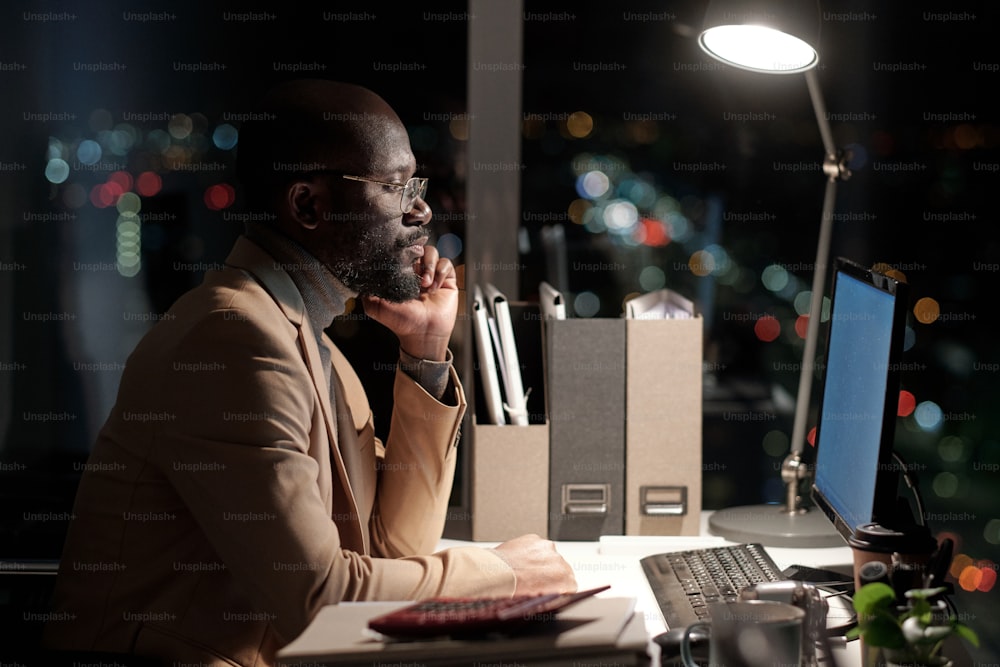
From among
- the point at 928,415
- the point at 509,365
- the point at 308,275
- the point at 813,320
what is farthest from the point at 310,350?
the point at 928,415

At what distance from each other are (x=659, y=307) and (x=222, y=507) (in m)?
1.05

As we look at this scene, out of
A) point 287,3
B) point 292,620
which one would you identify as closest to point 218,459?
point 292,620

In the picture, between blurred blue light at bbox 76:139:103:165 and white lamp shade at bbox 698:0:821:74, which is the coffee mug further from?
blurred blue light at bbox 76:139:103:165

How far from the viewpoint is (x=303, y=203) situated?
5.30 feet

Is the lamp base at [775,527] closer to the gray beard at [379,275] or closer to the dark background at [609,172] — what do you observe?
the dark background at [609,172]

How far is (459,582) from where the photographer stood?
1401 mm

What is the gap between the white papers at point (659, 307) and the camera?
2.04m

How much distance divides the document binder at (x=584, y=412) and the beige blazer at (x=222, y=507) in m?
0.57

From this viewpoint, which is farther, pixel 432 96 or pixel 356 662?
pixel 432 96

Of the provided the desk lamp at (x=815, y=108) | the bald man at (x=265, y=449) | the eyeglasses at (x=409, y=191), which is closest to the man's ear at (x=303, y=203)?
the bald man at (x=265, y=449)

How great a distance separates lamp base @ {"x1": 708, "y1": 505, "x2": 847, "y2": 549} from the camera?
1929mm

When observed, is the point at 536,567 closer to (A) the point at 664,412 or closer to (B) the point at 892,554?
(B) the point at 892,554

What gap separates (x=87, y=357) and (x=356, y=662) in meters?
1.65

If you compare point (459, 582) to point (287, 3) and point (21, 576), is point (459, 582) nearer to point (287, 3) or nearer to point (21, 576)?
point (21, 576)
